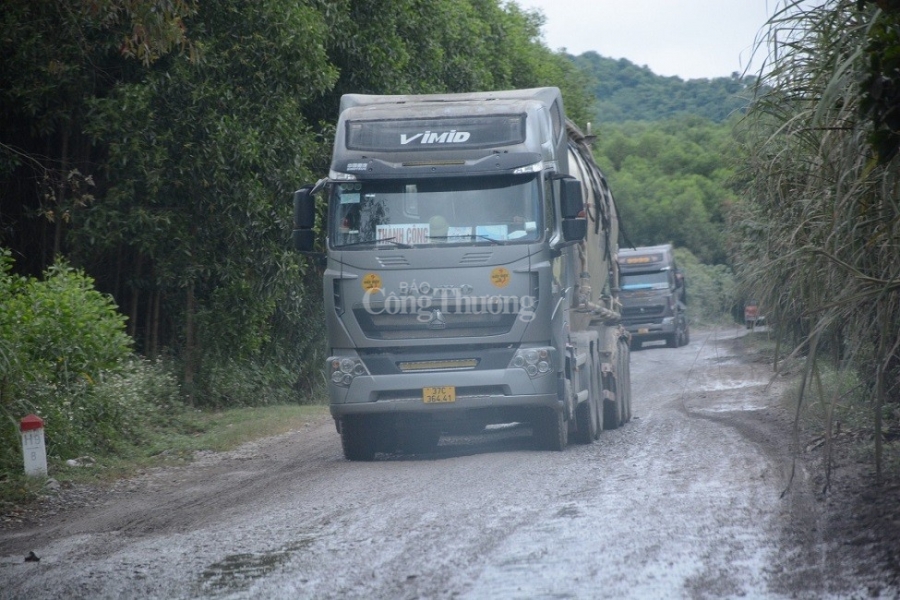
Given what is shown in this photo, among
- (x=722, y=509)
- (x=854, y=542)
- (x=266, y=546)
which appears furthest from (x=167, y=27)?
(x=854, y=542)

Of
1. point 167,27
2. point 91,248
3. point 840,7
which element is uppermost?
point 167,27

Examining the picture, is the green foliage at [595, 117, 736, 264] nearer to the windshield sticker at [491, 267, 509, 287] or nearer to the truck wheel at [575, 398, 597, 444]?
the truck wheel at [575, 398, 597, 444]

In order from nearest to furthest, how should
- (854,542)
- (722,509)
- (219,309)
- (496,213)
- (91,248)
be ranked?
(854,542), (722,509), (496,213), (91,248), (219,309)

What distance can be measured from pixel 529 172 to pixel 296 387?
1174cm

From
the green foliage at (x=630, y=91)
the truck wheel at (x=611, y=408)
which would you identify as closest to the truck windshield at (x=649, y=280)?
the truck wheel at (x=611, y=408)

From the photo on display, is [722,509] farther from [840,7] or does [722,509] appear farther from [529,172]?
[529,172]

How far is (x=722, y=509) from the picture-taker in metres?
7.95

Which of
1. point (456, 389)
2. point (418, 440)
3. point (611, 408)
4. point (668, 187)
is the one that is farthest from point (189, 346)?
point (668, 187)

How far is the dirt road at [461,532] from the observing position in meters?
6.07

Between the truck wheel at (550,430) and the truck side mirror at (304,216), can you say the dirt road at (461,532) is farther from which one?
the truck side mirror at (304,216)

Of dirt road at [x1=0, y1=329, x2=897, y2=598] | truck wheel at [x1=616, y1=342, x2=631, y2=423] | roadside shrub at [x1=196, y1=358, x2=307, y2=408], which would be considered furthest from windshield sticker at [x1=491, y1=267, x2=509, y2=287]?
roadside shrub at [x1=196, y1=358, x2=307, y2=408]

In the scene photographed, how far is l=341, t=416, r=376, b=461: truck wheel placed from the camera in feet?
39.1

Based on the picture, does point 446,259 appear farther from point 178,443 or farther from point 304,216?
point 178,443

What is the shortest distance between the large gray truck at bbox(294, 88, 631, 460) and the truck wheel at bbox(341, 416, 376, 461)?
0.63 ft
